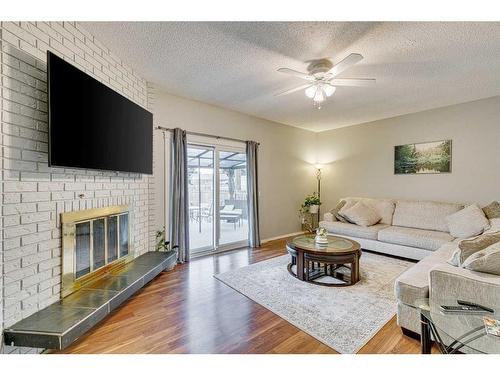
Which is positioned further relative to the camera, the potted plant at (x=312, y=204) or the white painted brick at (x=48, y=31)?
the potted plant at (x=312, y=204)

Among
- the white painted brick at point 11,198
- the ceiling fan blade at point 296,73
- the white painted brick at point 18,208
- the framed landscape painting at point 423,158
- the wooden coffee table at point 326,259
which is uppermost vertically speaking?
the ceiling fan blade at point 296,73

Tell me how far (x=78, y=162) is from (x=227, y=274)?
2113 millimetres

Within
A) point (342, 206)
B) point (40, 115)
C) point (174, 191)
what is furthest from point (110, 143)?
point (342, 206)

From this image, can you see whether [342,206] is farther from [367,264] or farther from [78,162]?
[78,162]

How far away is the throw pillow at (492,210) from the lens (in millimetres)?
3266

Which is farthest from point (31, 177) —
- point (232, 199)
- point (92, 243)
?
point (232, 199)

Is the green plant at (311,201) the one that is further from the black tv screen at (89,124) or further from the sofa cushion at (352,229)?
the black tv screen at (89,124)

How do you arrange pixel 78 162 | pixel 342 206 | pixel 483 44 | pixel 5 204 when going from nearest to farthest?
pixel 5 204, pixel 78 162, pixel 483 44, pixel 342 206

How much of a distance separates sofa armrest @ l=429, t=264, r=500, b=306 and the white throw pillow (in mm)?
2287

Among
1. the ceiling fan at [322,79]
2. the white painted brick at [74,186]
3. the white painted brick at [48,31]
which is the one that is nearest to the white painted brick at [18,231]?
the white painted brick at [74,186]

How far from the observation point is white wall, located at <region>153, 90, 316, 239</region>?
11.5ft

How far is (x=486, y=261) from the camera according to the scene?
151 centimetres

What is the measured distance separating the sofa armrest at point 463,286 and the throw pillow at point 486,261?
30 mm

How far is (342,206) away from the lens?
4.79 meters
